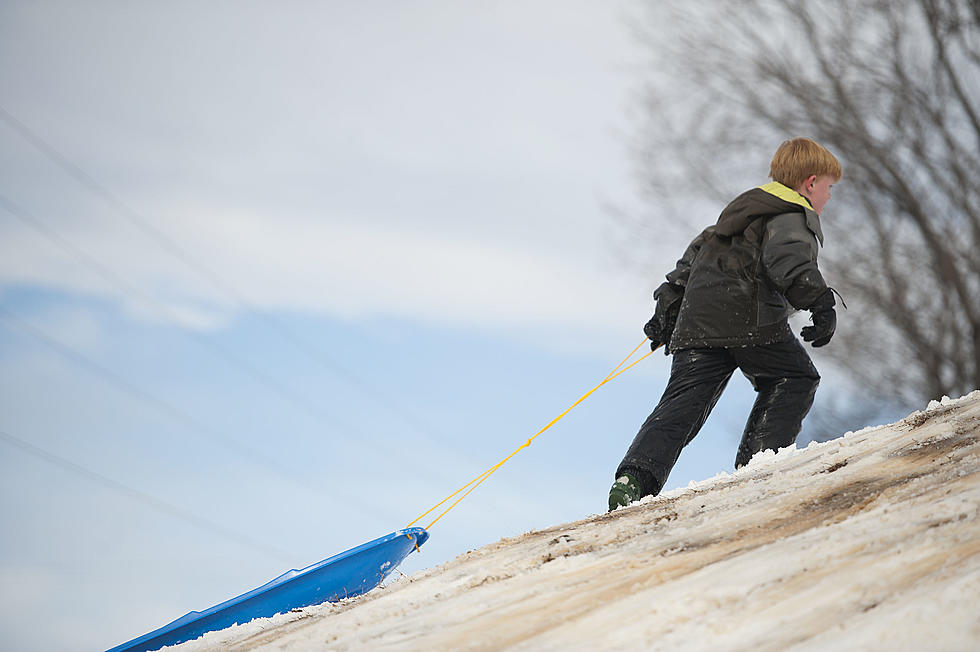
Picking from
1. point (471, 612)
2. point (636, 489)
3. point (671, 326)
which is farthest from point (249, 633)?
point (671, 326)

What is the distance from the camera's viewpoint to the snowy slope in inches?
55.6

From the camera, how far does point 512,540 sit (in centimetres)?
255

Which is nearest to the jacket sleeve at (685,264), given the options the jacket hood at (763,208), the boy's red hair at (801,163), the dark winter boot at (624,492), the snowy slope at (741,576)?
the jacket hood at (763,208)

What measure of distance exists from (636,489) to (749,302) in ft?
2.75

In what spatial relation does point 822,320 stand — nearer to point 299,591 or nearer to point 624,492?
point 624,492

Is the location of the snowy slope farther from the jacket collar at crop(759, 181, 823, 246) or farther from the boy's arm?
the boy's arm

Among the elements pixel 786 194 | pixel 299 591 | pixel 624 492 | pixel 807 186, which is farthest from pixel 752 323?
pixel 299 591

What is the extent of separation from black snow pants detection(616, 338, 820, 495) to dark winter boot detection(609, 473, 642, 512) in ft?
0.65

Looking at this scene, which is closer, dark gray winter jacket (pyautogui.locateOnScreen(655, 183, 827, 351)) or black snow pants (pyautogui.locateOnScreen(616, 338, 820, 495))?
dark gray winter jacket (pyautogui.locateOnScreen(655, 183, 827, 351))

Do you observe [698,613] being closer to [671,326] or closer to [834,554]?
[834,554]

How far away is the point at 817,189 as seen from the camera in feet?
11.5

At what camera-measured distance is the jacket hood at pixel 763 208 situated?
10.6 ft

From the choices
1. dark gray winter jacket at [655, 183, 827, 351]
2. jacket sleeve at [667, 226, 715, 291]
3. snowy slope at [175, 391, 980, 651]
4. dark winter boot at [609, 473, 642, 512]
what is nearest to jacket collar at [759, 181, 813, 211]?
dark gray winter jacket at [655, 183, 827, 351]

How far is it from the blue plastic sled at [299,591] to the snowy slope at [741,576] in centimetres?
41
